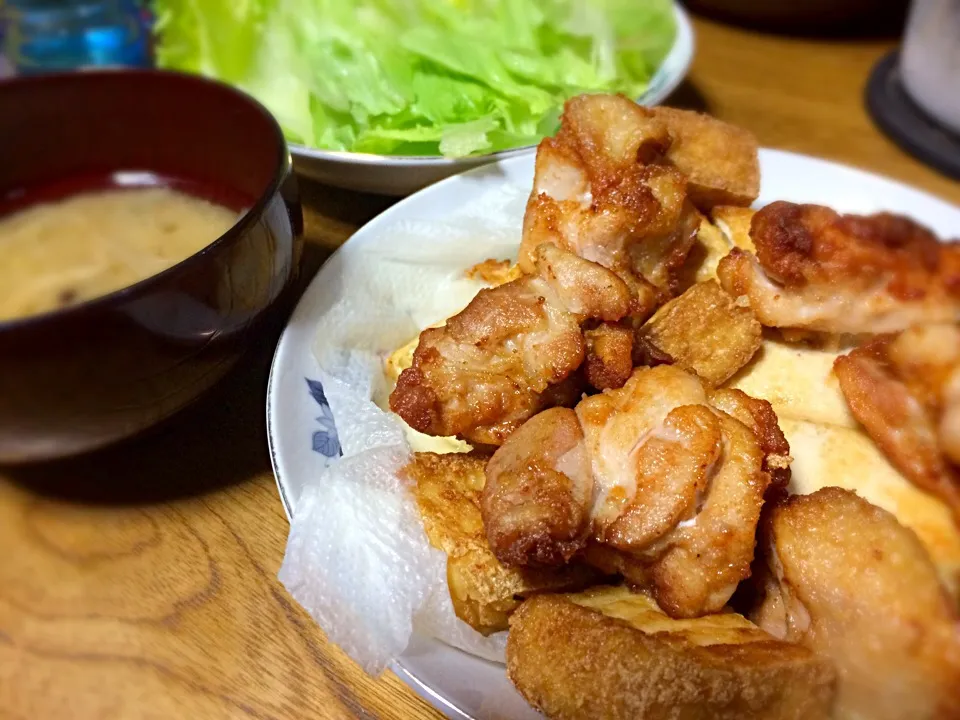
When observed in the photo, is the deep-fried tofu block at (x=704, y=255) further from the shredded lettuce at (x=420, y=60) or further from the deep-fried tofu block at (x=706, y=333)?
the shredded lettuce at (x=420, y=60)

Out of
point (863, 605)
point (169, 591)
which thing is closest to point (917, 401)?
point (863, 605)

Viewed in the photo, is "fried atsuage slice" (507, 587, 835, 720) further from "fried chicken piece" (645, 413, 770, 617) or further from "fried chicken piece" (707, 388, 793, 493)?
"fried chicken piece" (707, 388, 793, 493)

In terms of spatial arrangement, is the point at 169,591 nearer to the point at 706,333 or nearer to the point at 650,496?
the point at 650,496

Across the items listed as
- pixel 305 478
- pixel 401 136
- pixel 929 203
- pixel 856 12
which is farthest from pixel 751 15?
pixel 305 478

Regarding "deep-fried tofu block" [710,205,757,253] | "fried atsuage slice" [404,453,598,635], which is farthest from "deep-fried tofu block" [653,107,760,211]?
"fried atsuage slice" [404,453,598,635]

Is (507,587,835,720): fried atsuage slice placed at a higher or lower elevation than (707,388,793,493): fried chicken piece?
lower

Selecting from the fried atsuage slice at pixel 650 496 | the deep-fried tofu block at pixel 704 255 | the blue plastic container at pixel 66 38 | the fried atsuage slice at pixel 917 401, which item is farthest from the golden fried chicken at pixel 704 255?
the blue plastic container at pixel 66 38
